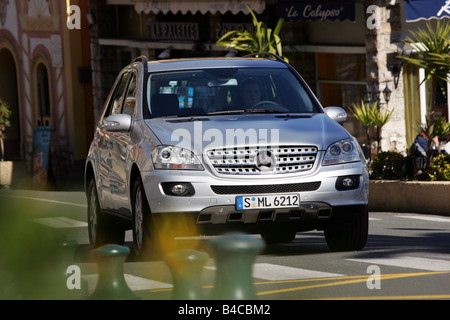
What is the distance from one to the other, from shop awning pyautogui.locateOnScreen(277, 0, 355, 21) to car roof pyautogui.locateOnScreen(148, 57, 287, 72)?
1411 cm

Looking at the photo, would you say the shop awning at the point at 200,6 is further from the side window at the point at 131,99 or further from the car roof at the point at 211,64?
the side window at the point at 131,99

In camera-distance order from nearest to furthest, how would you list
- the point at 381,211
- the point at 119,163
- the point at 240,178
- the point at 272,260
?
the point at 240,178, the point at 272,260, the point at 119,163, the point at 381,211

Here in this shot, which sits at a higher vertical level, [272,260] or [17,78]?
[17,78]

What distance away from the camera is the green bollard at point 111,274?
462cm

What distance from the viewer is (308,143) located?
8.52 m

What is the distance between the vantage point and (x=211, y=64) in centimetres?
992

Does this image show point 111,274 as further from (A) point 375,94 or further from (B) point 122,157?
(A) point 375,94

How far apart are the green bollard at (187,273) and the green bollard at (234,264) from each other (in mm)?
222

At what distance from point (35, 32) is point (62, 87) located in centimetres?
264

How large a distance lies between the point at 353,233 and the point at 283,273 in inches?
52.4

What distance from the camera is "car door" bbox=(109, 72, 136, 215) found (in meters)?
9.23

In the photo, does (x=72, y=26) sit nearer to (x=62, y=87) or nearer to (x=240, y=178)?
(x=62, y=87)

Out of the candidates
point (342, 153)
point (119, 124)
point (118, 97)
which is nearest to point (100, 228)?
point (118, 97)
